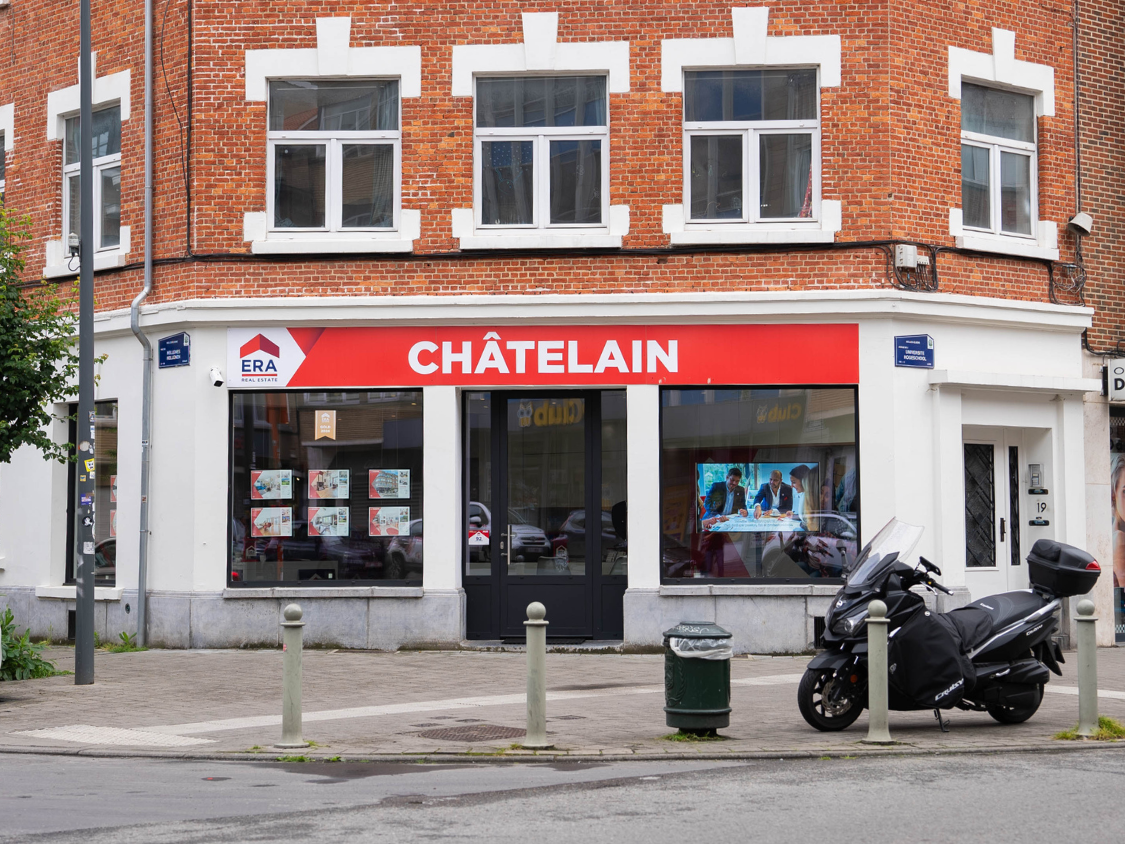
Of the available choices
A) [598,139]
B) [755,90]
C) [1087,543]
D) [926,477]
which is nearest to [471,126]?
[598,139]

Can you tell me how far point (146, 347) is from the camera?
16188 mm

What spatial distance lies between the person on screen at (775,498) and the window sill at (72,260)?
805cm

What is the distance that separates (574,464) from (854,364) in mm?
3344

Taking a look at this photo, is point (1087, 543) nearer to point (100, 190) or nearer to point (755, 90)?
point (755, 90)

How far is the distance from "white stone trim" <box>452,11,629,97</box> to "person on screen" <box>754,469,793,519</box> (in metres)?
4.71

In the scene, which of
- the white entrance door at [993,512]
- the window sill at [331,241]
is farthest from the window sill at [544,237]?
the white entrance door at [993,512]

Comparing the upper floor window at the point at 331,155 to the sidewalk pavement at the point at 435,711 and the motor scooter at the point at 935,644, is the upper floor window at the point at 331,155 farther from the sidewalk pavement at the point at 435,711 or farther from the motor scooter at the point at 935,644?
the motor scooter at the point at 935,644

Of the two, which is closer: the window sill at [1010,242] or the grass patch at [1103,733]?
the grass patch at [1103,733]

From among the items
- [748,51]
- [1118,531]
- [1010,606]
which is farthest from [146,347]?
[1118,531]

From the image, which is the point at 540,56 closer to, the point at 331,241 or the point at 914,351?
the point at 331,241

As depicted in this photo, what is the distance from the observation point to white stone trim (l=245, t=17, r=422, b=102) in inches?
624

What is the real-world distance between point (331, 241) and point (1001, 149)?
26.0 ft

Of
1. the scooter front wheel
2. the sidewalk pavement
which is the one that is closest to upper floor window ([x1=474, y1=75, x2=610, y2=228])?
the sidewalk pavement

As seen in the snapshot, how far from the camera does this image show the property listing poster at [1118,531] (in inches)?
669
